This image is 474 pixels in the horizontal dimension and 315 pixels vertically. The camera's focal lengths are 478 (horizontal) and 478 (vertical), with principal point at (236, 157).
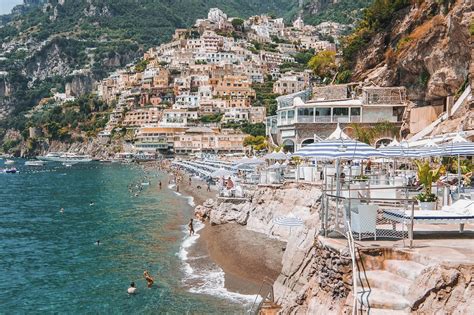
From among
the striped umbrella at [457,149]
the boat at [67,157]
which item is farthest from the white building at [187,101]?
the striped umbrella at [457,149]

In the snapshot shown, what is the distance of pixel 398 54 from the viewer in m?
41.0

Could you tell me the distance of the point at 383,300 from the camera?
25.3 feet

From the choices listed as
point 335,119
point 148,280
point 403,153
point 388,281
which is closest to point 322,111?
point 335,119

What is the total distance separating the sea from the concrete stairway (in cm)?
748

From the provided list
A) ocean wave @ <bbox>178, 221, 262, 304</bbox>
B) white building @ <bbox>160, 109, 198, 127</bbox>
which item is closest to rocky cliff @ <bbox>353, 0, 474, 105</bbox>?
ocean wave @ <bbox>178, 221, 262, 304</bbox>

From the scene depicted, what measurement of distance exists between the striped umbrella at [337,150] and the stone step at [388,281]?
146 inches

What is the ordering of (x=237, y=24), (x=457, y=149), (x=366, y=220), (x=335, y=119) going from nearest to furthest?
(x=366, y=220), (x=457, y=149), (x=335, y=119), (x=237, y=24)

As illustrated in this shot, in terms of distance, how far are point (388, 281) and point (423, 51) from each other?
32.6 m

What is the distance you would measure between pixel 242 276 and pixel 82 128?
14825 centimetres

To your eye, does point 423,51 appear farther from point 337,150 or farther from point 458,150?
point 337,150

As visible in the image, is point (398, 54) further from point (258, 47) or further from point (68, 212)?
point (258, 47)

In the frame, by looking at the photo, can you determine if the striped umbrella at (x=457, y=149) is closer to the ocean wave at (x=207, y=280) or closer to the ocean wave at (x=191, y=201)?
the ocean wave at (x=207, y=280)

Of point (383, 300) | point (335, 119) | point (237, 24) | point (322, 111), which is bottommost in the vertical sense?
point (383, 300)

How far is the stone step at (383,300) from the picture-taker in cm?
759
